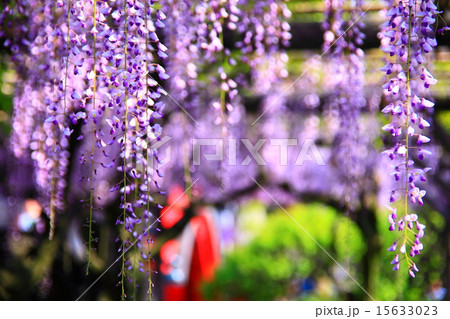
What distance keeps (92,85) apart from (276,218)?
469cm

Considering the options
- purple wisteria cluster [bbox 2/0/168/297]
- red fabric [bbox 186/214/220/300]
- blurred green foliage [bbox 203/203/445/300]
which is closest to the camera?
purple wisteria cluster [bbox 2/0/168/297]

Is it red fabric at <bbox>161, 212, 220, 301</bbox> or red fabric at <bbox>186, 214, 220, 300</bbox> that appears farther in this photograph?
red fabric at <bbox>186, 214, 220, 300</bbox>

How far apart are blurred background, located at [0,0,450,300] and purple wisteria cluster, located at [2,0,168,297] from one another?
0.32m

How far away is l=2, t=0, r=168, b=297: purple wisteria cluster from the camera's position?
1316mm

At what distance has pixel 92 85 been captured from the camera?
1.38 meters

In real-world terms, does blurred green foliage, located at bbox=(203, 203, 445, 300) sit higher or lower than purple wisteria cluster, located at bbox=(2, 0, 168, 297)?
lower

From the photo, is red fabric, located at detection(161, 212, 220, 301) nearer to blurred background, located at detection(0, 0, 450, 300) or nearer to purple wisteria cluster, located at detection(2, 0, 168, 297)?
blurred background, located at detection(0, 0, 450, 300)

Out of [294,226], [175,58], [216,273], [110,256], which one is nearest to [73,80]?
[175,58]

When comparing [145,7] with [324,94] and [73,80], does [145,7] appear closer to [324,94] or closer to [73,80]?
[73,80]

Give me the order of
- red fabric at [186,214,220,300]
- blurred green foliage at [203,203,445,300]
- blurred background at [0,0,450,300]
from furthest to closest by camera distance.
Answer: red fabric at [186,214,220,300] < blurred green foliage at [203,203,445,300] < blurred background at [0,0,450,300]

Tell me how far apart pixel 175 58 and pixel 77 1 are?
2.38 feet
